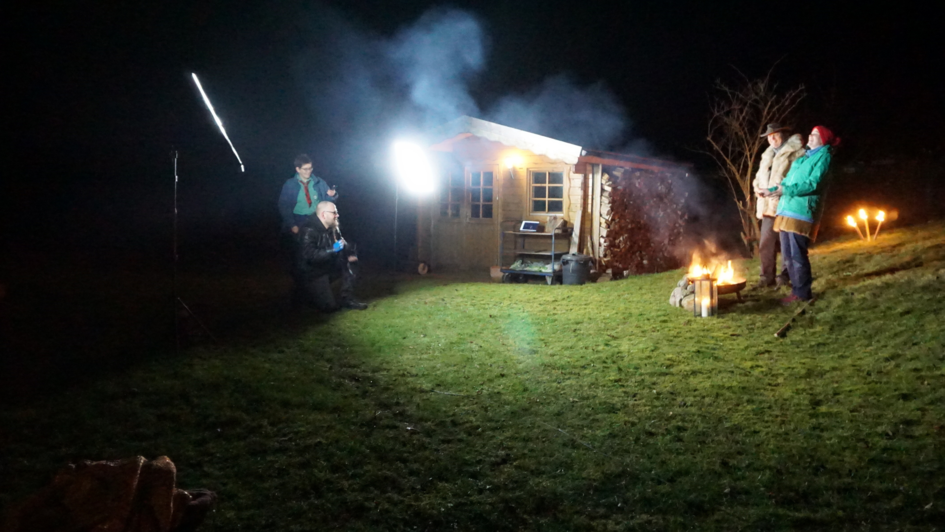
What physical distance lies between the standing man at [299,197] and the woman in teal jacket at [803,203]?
5.27 meters

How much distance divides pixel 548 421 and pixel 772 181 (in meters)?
4.82

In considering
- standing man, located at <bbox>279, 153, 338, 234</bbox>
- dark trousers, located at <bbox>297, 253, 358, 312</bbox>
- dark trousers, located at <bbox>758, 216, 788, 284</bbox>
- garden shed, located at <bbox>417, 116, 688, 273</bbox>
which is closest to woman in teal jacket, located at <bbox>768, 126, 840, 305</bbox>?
dark trousers, located at <bbox>758, 216, 788, 284</bbox>

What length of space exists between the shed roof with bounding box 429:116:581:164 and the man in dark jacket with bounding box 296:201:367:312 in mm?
4393

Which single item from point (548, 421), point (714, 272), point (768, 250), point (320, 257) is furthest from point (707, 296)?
point (320, 257)

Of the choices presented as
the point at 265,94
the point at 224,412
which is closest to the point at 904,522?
the point at 224,412

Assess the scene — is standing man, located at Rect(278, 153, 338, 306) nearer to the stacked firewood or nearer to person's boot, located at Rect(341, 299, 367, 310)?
person's boot, located at Rect(341, 299, 367, 310)

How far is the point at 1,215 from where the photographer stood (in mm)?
14016

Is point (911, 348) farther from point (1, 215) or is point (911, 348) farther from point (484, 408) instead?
point (1, 215)

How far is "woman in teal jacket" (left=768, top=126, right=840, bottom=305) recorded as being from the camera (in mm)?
6367

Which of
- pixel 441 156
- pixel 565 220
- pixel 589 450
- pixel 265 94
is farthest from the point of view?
pixel 265 94

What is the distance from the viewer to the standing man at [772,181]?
7055 millimetres

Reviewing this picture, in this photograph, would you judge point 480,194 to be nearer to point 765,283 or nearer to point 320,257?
point 320,257

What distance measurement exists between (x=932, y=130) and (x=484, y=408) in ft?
52.3

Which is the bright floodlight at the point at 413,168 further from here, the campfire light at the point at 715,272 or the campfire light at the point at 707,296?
the campfire light at the point at 707,296
